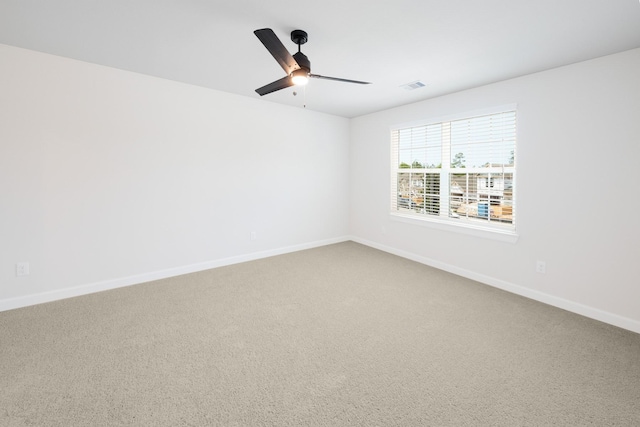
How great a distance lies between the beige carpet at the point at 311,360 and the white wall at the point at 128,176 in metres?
0.48

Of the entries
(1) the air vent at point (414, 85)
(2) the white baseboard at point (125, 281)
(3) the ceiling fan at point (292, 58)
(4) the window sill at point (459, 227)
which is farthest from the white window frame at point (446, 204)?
(3) the ceiling fan at point (292, 58)

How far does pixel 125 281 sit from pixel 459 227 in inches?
167

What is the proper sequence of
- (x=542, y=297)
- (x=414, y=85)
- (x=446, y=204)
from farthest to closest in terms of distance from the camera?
(x=446, y=204), (x=414, y=85), (x=542, y=297)

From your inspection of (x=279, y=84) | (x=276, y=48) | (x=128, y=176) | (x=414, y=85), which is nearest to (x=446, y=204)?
(x=414, y=85)

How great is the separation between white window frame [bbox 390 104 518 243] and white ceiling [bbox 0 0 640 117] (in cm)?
69

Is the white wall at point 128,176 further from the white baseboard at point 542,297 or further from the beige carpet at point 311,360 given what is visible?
the white baseboard at point 542,297

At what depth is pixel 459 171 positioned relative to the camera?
→ 151 inches

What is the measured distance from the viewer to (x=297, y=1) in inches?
73.6

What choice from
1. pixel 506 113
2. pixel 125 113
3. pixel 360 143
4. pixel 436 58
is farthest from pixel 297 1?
pixel 360 143

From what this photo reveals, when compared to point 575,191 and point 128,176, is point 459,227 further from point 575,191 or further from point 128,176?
point 128,176

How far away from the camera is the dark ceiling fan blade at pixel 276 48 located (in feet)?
5.85

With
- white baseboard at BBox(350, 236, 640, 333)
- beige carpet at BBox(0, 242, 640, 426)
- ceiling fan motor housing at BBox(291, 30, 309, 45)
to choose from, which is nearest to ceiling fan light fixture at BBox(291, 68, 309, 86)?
ceiling fan motor housing at BBox(291, 30, 309, 45)

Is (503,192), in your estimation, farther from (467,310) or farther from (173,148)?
(173,148)

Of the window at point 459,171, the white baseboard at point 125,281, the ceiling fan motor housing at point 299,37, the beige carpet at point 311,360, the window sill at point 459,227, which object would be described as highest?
the ceiling fan motor housing at point 299,37
